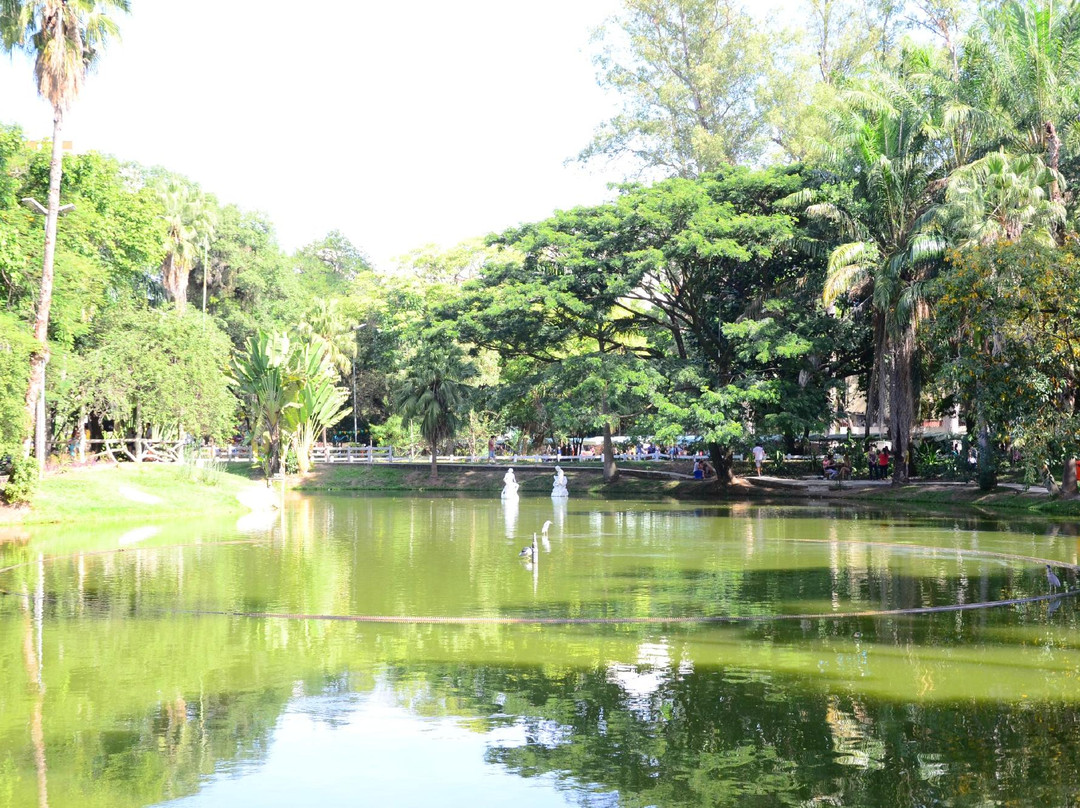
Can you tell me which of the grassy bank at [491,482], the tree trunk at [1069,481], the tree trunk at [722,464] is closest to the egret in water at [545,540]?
the tree trunk at [1069,481]

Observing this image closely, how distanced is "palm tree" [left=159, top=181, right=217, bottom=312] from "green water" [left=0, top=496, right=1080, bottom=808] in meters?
36.1

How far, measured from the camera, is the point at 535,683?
10.7m

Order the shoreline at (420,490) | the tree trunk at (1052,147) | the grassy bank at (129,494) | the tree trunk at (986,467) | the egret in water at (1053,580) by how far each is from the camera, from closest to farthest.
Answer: the egret in water at (1053,580) → the grassy bank at (129,494) → the shoreline at (420,490) → the tree trunk at (1052,147) → the tree trunk at (986,467)

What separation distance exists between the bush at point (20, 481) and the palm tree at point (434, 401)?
86.6 feet

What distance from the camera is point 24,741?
8.66 meters

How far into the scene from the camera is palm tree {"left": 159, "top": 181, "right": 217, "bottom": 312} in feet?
178

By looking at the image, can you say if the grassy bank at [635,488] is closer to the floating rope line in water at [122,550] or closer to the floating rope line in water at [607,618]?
the floating rope line in water at [607,618]

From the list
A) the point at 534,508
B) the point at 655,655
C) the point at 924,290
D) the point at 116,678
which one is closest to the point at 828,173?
the point at 924,290

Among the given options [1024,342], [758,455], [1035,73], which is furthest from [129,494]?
[1035,73]

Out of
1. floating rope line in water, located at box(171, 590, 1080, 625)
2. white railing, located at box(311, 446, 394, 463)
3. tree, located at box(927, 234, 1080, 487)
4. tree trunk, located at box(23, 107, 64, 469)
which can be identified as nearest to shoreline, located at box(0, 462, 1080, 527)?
white railing, located at box(311, 446, 394, 463)

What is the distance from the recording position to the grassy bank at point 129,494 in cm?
2869

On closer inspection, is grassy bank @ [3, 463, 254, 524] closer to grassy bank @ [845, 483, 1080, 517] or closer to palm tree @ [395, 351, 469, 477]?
palm tree @ [395, 351, 469, 477]

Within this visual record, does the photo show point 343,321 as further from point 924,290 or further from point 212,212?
point 924,290

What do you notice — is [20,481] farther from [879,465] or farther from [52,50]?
[879,465]
